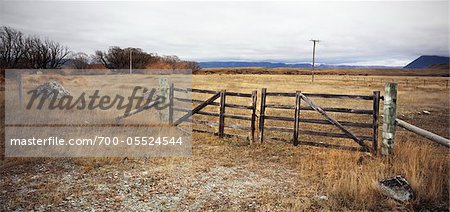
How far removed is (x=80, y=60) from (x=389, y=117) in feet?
251

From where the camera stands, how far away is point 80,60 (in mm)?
71688

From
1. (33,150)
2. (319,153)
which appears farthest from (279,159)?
(33,150)

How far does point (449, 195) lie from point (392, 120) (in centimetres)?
277

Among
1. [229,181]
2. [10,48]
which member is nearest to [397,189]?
[229,181]

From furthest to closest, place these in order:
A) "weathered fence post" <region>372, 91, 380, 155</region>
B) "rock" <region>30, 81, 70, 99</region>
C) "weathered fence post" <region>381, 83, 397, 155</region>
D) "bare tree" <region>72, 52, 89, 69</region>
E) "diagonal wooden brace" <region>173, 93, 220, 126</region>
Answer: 1. "bare tree" <region>72, 52, 89, 69</region>
2. "rock" <region>30, 81, 70, 99</region>
3. "diagonal wooden brace" <region>173, 93, 220, 126</region>
4. "weathered fence post" <region>372, 91, 380, 155</region>
5. "weathered fence post" <region>381, 83, 397, 155</region>

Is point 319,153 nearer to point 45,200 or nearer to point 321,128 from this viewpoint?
point 321,128

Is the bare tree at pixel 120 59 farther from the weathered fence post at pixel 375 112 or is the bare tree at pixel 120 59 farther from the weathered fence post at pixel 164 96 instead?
the weathered fence post at pixel 375 112

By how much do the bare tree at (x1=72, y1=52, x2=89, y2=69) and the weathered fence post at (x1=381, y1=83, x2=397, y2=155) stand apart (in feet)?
226

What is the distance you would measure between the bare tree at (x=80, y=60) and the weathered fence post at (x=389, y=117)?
226ft

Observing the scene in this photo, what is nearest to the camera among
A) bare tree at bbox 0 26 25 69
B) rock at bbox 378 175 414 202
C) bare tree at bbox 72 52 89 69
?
rock at bbox 378 175 414 202

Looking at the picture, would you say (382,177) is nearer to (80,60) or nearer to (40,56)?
(40,56)

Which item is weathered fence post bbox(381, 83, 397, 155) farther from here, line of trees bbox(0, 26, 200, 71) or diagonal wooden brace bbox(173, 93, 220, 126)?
line of trees bbox(0, 26, 200, 71)

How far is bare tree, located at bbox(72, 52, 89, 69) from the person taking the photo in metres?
67.6

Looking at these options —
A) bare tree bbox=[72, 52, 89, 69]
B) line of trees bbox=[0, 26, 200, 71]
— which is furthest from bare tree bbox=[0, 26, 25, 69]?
bare tree bbox=[72, 52, 89, 69]
